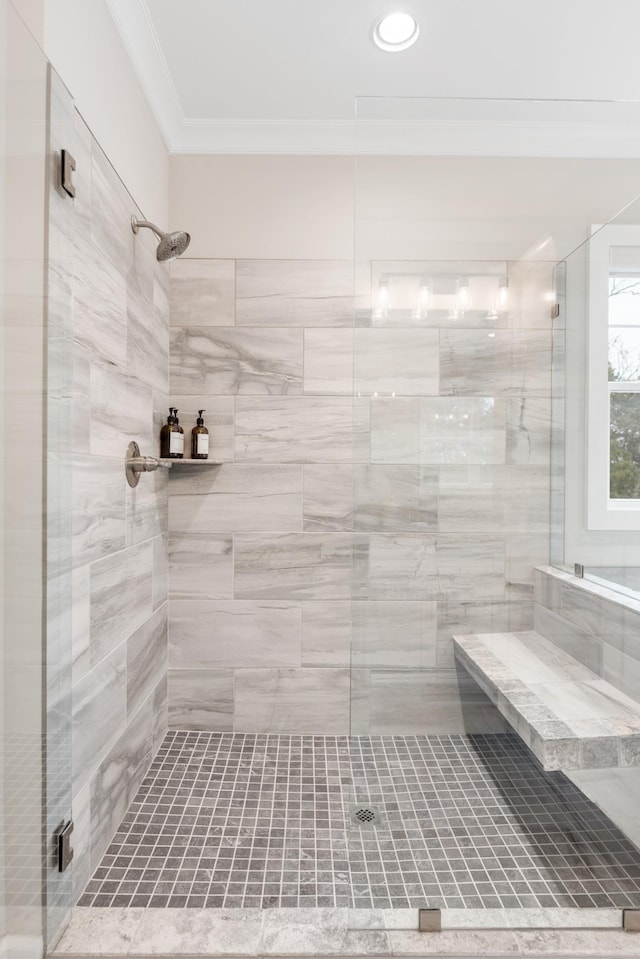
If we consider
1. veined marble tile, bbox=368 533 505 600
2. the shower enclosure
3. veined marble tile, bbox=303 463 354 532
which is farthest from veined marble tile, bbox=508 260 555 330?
veined marble tile, bbox=303 463 354 532

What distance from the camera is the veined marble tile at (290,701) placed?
2.30 meters

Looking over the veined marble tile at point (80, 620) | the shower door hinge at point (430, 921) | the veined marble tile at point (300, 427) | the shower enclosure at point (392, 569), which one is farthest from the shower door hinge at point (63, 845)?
the veined marble tile at point (300, 427)

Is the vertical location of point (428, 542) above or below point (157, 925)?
above

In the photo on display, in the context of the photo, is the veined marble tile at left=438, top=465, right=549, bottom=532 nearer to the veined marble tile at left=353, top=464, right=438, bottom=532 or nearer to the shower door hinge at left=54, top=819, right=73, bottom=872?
the veined marble tile at left=353, top=464, right=438, bottom=532

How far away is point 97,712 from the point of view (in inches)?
60.2

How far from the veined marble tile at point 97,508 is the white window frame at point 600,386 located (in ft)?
4.08

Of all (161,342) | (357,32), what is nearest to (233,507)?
(161,342)

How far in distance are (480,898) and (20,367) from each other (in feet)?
4.93

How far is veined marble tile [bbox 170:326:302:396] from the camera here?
7.59 ft

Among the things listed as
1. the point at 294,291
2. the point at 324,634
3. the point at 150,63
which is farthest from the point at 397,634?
the point at 150,63

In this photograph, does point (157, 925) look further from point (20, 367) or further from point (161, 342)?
point (161, 342)

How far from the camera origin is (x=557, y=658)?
133 cm

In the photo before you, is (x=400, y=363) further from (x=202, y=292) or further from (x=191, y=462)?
(x=202, y=292)

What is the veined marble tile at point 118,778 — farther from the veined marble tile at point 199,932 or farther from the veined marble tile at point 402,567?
the veined marble tile at point 402,567
